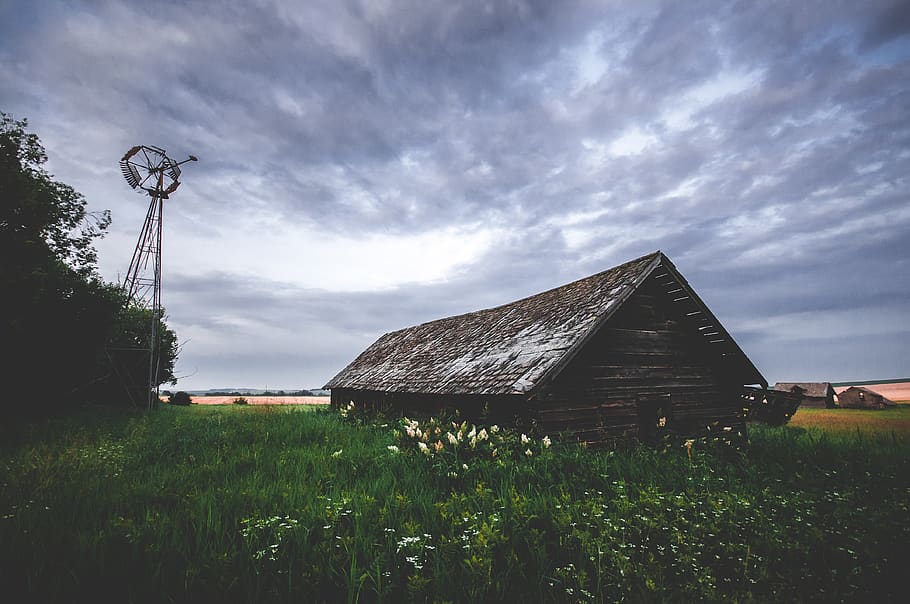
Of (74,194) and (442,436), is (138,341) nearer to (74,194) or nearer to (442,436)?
(74,194)

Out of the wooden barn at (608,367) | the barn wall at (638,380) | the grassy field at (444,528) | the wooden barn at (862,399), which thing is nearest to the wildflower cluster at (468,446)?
the grassy field at (444,528)

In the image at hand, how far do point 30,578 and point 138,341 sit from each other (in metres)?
34.4

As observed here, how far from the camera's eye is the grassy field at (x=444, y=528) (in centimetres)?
348

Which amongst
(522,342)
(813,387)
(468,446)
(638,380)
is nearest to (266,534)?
Answer: (468,446)

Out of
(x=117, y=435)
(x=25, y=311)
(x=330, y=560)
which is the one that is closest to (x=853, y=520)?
(x=330, y=560)

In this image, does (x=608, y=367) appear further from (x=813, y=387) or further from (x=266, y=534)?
(x=813, y=387)

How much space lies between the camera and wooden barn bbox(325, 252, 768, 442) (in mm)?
9906

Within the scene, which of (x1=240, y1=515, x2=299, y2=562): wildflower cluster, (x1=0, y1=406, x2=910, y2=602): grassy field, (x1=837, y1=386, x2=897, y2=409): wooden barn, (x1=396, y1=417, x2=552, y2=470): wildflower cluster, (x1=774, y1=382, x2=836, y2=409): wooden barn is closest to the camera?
(x1=0, y1=406, x2=910, y2=602): grassy field

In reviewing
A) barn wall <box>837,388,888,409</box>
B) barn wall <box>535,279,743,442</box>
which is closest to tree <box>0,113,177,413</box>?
barn wall <box>535,279,743,442</box>

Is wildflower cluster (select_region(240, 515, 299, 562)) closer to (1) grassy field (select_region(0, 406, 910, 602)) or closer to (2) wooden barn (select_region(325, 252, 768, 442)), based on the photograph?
(1) grassy field (select_region(0, 406, 910, 602))

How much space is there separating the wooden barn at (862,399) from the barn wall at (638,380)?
4872 cm

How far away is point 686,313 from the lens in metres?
12.2

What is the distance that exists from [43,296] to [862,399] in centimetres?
6851

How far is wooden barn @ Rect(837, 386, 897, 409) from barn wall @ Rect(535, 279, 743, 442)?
48718mm
